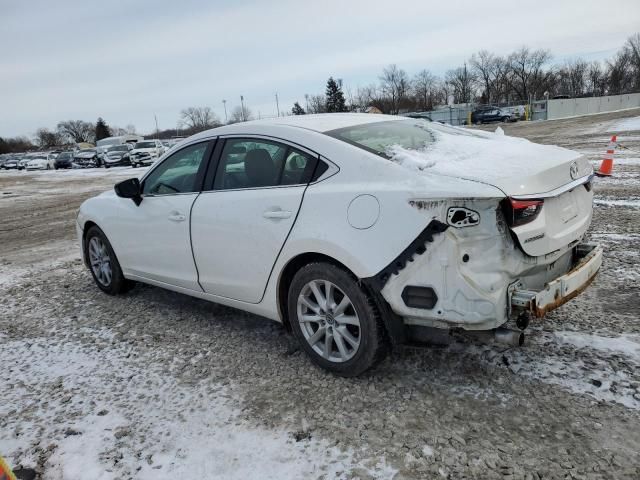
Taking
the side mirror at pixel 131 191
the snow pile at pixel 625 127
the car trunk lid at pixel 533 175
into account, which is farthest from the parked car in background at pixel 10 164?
the car trunk lid at pixel 533 175

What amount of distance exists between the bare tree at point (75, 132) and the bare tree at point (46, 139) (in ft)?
10.8

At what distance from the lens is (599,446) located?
247 cm

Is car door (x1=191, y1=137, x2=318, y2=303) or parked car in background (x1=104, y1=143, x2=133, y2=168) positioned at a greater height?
parked car in background (x1=104, y1=143, x2=133, y2=168)

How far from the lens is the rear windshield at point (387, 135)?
3.28 metres

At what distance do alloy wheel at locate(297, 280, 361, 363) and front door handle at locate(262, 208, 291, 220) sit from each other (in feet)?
1.51

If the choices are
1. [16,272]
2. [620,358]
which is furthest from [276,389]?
[16,272]

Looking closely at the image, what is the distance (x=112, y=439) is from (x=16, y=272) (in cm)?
496

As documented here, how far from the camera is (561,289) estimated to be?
288 centimetres

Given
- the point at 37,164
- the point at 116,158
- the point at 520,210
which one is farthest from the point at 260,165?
the point at 37,164

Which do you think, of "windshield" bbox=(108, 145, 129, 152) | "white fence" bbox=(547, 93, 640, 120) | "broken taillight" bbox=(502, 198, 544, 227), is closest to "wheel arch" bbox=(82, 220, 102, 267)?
"broken taillight" bbox=(502, 198, 544, 227)

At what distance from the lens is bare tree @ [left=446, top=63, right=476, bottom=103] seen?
95.6 meters

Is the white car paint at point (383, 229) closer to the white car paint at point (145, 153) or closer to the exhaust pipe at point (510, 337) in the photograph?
the exhaust pipe at point (510, 337)

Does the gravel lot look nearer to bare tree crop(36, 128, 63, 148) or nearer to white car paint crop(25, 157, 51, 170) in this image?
white car paint crop(25, 157, 51, 170)

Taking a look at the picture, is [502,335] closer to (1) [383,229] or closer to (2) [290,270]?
(1) [383,229]
